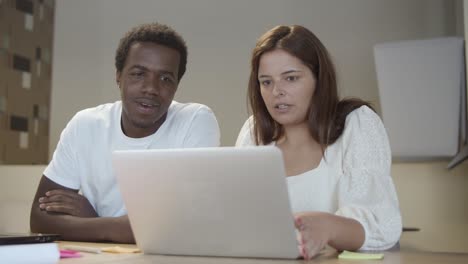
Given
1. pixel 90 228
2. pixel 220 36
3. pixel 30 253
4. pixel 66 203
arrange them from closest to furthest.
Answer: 1. pixel 30 253
2. pixel 90 228
3. pixel 66 203
4. pixel 220 36

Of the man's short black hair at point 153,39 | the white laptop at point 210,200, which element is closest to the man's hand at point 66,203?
the man's short black hair at point 153,39

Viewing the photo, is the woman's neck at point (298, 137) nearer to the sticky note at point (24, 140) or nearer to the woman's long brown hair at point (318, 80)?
the woman's long brown hair at point (318, 80)

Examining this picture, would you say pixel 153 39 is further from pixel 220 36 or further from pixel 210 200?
pixel 220 36

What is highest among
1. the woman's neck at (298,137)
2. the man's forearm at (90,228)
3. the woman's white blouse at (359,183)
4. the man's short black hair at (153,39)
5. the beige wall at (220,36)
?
the beige wall at (220,36)

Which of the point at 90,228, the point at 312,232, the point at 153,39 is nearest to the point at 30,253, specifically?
the point at 312,232

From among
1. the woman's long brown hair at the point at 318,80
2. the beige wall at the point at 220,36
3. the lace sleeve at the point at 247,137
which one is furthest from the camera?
the beige wall at the point at 220,36

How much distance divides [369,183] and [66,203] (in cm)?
89

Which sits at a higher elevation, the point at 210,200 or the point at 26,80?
the point at 26,80

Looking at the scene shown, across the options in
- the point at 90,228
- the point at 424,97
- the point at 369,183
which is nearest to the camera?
the point at 369,183

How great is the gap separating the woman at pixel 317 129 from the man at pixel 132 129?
15.9 inches

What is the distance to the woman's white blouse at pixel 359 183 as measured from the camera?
1263 millimetres

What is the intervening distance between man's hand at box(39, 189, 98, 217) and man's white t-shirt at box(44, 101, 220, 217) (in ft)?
0.29

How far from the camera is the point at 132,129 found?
6.41ft

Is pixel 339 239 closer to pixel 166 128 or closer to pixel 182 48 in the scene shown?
pixel 166 128
